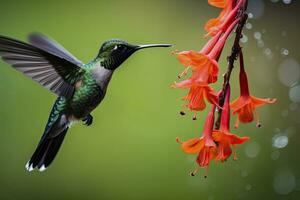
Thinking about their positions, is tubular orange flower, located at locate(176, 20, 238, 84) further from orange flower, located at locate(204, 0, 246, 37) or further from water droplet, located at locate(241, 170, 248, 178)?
water droplet, located at locate(241, 170, 248, 178)

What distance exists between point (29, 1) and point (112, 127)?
0.78 metres

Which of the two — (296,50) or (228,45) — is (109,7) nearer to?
(228,45)

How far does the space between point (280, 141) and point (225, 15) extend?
2.03m

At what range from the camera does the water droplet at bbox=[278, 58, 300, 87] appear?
2.87 meters

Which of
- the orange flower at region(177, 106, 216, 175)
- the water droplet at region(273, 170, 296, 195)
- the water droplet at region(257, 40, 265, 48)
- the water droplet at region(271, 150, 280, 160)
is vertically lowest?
the orange flower at region(177, 106, 216, 175)

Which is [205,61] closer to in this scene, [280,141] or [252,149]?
[252,149]

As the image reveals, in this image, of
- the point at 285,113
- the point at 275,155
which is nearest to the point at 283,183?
the point at 275,155

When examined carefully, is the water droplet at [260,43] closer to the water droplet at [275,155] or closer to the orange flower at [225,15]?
the water droplet at [275,155]

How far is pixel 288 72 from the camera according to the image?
9.54 feet

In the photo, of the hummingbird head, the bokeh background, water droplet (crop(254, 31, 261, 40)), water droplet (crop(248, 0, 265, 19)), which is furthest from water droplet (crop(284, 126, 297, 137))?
the hummingbird head

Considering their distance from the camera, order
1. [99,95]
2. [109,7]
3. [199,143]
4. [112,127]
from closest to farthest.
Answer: [199,143]
[99,95]
[112,127]
[109,7]

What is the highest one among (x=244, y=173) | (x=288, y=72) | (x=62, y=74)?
(x=288, y=72)

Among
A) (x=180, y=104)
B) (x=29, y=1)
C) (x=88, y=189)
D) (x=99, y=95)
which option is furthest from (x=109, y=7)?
(x=99, y=95)

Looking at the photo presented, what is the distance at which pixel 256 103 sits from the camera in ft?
3.51
